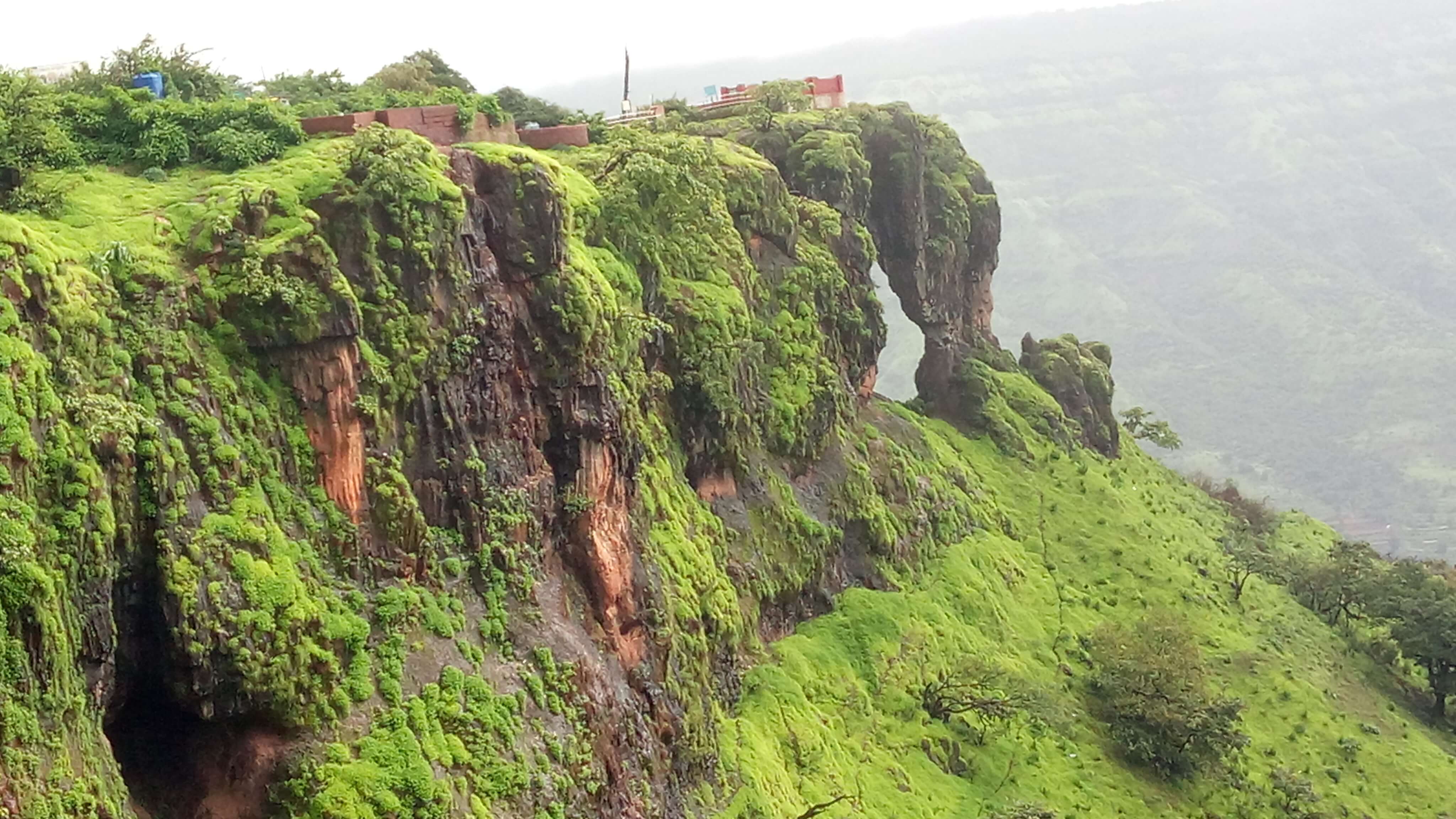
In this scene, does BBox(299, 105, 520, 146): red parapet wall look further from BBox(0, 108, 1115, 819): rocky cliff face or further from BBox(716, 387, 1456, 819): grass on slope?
BBox(716, 387, 1456, 819): grass on slope

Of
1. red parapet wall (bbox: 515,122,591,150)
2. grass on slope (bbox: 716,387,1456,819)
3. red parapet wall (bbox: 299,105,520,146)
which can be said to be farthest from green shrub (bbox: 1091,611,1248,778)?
red parapet wall (bbox: 299,105,520,146)

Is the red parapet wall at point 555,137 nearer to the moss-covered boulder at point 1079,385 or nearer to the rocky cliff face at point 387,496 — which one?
the rocky cliff face at point 387,496

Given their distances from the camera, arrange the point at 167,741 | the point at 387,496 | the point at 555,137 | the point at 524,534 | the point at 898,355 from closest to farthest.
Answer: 1. the point at 167,741
2. the point at 387,496
3. the point at 524,534
4. the point at 555,137
5. the point at 898,355

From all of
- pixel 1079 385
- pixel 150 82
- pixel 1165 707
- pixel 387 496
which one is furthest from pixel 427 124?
pixel 1079 385

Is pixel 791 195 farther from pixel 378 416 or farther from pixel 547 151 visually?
pixel 378 416

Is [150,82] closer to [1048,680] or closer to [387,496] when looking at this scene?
[387,496]

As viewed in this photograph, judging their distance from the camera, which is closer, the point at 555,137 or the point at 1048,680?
the point at 555,137

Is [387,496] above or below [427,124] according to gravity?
below
